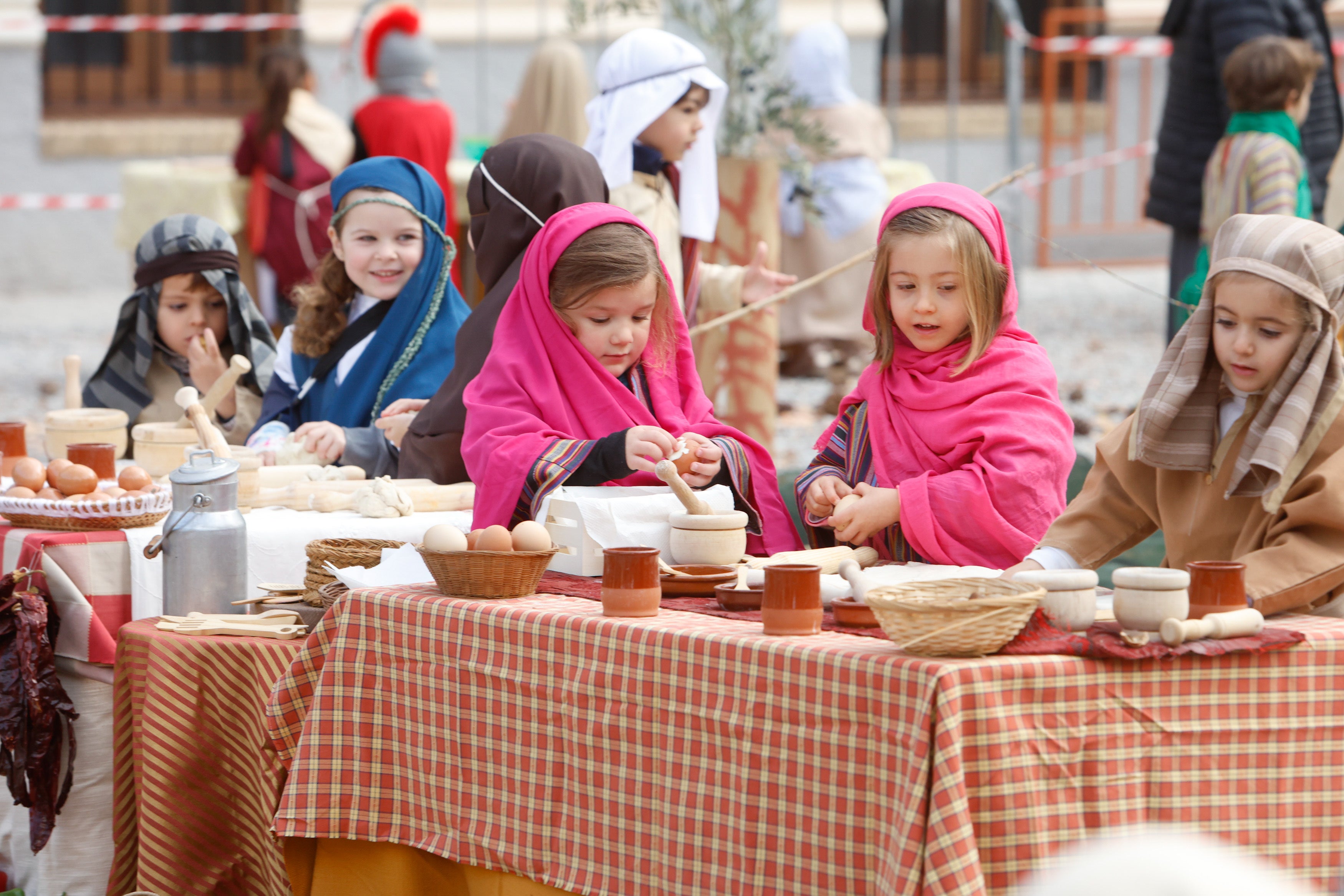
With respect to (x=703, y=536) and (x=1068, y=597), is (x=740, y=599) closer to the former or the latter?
(x=703, y=536)

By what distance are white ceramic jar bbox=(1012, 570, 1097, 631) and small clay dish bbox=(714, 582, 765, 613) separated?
1.59ft

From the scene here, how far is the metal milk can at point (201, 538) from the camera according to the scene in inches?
134

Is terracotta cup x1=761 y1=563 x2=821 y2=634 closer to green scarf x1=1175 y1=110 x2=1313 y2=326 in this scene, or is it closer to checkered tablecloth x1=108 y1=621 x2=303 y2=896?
checkered tablecloth x1=108 y1=621 x2=303 y2=896

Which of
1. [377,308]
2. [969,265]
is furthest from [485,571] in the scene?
[377,308]

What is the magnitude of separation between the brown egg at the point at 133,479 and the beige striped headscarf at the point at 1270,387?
2094mm

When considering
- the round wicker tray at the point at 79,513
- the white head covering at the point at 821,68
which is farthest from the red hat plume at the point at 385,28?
the round wicker tray at the point at 79,513

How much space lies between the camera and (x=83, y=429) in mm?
4422

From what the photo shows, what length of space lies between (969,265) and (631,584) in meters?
1.03

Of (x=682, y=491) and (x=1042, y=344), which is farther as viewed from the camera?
(x=1042, y=344)

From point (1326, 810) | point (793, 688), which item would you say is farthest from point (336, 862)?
point (1326, 810)

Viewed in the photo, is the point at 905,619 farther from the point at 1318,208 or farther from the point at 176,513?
the point at 1318,208

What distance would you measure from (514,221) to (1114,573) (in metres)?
2.08

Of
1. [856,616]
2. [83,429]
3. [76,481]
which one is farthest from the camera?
[83,429]

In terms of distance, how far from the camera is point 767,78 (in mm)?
8594
